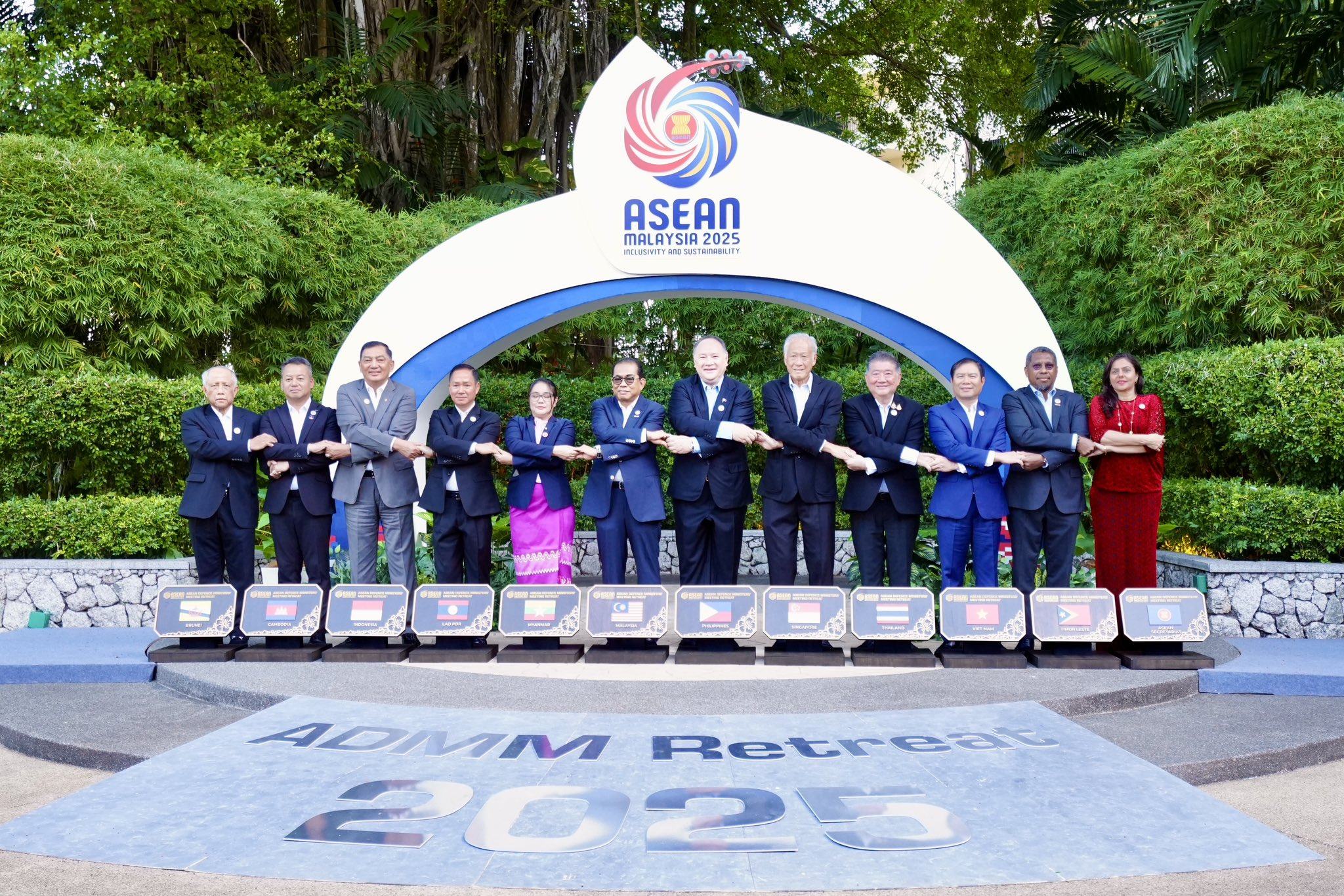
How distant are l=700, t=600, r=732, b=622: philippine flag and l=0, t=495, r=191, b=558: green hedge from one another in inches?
157

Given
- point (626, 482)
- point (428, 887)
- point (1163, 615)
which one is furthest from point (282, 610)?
point (1163, 615)

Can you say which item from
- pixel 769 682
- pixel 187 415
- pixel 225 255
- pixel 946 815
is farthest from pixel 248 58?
pixel 946 815

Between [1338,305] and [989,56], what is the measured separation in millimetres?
13406

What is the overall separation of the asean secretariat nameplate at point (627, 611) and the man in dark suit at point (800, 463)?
2.56 ft

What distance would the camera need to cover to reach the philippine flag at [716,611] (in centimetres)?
543

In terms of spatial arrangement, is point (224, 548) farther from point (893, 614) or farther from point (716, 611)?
point (893, 614)

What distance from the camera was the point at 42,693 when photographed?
5246 millimetres

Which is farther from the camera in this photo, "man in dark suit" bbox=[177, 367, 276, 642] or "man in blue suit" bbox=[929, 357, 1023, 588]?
"man in dark suit" bbox=[177, 367, 276, 642]

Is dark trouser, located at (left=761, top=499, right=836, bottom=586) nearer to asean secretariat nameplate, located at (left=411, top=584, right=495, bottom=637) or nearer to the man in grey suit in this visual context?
asean secretariat nameplate, located at (left=411, top=584, right=495, bottom=637)

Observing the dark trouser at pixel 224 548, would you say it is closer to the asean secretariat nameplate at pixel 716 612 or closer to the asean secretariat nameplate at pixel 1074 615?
the asean secretariat nameplate at pixel 716 612

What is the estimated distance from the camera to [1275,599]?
6.30 m

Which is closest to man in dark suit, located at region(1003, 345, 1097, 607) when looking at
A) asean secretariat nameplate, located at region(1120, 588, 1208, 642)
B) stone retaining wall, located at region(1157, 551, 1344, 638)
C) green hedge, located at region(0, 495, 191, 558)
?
asean secretariat nameplate, located at region(1120, 588, 1208, 642)

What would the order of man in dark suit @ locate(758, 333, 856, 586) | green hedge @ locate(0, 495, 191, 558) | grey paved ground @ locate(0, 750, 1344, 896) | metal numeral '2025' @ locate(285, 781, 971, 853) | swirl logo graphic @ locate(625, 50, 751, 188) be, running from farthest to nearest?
green hedge @ locate(0, 495, 191, 558)
swirl logo graphic @ locate(625, 50, 751, 188)
man in dark suit @ locate(758, 333, 856, 586)
metal numeral '2025' @ locate(285, 781, 971, 853)
grey paved ground @ locate(0, 750, 1344, 896)

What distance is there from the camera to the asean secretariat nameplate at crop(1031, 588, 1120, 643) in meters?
5.29
